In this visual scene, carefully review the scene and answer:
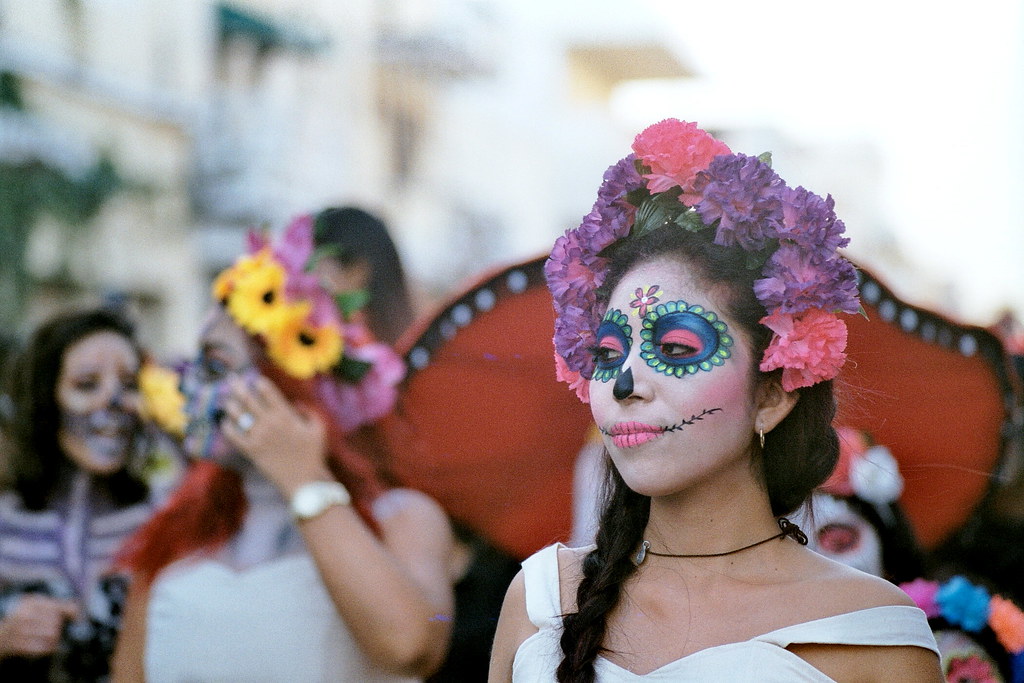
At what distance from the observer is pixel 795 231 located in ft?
5.42

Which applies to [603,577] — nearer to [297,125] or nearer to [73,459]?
[73,459]

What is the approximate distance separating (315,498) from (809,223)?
1.32 meters

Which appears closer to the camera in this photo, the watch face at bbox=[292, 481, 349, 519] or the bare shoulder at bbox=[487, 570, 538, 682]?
the bare shoulder at bbox=[487, 570, 538, 682]

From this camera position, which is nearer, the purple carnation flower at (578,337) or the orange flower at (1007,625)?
the purple carnation flower at (578,337)

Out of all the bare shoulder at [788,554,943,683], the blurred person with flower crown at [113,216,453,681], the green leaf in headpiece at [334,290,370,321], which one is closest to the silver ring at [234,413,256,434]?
the blurred person with flower crown at [113,216,453,681]

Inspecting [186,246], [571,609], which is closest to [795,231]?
[571,609]

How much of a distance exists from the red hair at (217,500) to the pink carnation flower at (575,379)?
0.96m

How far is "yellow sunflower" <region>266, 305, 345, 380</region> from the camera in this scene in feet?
8.93

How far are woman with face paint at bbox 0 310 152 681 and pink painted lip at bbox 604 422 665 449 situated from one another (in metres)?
2.22

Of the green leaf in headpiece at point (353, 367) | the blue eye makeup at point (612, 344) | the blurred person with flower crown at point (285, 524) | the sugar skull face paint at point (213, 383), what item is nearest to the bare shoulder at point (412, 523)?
the blurred person with flower crown at point (285, 524)

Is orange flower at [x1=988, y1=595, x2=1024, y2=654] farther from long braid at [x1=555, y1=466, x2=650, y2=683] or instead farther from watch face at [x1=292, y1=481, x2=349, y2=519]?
watch face at [x1=292, y1=481, x2=349, y2=519]

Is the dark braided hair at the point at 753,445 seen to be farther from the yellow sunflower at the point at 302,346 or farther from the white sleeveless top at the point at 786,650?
the yellow sunflower at the point at 302,346

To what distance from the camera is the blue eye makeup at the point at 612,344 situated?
66.7 inches

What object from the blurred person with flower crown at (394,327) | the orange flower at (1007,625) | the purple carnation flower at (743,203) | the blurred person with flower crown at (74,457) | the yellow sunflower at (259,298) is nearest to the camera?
the purple carnation flower at (743,203)
